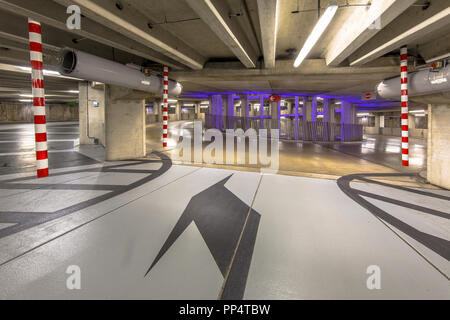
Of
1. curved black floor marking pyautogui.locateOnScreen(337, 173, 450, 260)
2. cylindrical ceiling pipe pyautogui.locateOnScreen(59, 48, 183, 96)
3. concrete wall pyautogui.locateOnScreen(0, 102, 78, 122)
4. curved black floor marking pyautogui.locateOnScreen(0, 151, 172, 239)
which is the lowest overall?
curved black floor marking pyautogui.locateOnScreen(337, 173, 450, 260)

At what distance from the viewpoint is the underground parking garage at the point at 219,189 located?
180 centimetres

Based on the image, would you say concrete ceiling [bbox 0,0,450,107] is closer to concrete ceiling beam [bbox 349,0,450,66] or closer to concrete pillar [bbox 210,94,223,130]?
concrete ceiling beam [bbox 349,0,450,66]

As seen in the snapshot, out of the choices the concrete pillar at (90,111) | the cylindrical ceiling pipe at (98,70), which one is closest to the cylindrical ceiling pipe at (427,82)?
the cylindrical ceiling pipe at (98,70)

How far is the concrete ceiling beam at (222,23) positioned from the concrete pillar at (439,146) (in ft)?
15.2

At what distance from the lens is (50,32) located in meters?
4.91

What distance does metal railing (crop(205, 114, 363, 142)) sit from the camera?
51.3ft

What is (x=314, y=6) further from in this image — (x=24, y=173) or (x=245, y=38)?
(x=24, y=173)

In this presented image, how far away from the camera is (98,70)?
15.3ft

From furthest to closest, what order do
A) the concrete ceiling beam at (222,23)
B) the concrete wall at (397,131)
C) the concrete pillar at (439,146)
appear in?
the concrete wall at (397,131)
the concrete pillar at (439,146)
the concrete ceiling beam at (222,23)

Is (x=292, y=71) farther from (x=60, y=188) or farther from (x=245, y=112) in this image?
(x=245, y=112)

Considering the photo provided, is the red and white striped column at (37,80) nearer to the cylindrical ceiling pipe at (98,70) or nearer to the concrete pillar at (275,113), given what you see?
the cylindrical ceiling pipe at (98,70)

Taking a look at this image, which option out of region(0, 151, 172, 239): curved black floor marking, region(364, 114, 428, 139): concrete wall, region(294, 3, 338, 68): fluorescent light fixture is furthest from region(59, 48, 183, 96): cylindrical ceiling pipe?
region(364, 114, 428, 139): concrete wall

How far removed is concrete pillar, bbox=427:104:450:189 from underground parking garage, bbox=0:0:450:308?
3cm

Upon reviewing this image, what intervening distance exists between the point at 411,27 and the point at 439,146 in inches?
111
